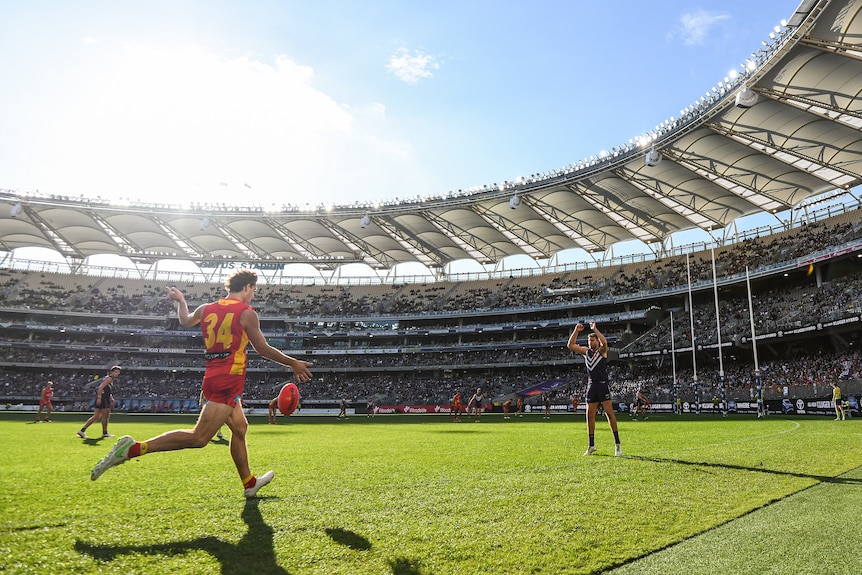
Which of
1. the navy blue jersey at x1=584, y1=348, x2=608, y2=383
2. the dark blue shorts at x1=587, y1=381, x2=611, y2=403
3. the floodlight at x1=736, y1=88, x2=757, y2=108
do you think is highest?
the floodlight at x1=736, y1=88, x2=757, y2=108

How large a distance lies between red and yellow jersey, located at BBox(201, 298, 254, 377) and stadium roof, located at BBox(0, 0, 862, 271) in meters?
27.9

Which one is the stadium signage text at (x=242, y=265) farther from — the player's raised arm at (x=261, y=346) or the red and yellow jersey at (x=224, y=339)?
the player's raised arm at (x=261, y=346)

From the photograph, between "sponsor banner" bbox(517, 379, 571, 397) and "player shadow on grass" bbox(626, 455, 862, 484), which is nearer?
"player shadow on grass" bbox(626, 455, 862, 484)

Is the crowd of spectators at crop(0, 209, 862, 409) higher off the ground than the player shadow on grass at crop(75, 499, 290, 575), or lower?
higher

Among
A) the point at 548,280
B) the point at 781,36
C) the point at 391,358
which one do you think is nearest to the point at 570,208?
the point at 548,280

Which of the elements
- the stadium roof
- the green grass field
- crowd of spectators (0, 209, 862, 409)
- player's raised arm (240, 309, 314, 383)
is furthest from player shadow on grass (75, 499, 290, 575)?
crowd of spectators (0, 209, 862, 409)

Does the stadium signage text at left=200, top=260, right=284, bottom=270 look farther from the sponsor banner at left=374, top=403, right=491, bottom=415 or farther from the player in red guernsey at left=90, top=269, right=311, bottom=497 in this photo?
the player in red guernsey at left=90, top=269, right=311, bottom=497

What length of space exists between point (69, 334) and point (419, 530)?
235 ft

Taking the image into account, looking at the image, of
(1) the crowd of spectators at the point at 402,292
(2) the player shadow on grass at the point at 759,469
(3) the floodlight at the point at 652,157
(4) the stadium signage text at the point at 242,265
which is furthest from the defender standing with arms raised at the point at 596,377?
(4) the stadium signage text at the point at 242,265

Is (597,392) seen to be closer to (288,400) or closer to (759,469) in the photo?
(759,469)

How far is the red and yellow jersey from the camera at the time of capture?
5.16 metres

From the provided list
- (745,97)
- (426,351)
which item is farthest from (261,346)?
(426,351)

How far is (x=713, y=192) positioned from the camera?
40.7 m

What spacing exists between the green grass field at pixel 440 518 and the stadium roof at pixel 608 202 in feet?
84.4
